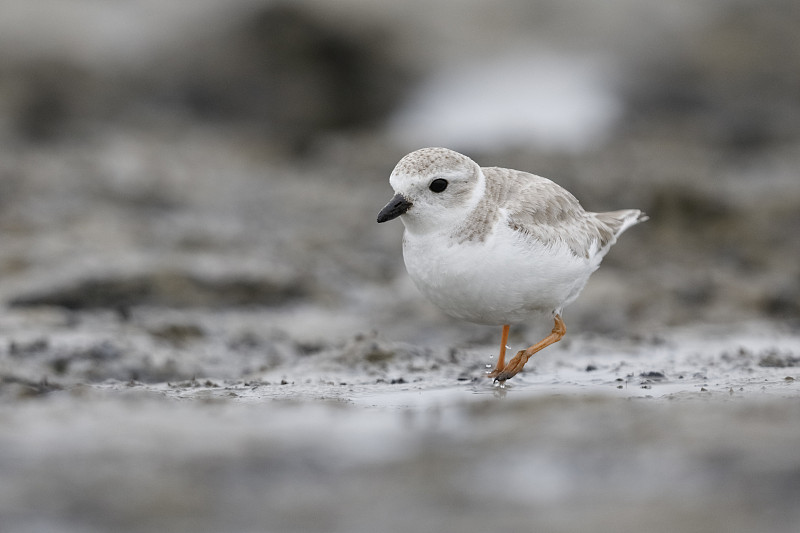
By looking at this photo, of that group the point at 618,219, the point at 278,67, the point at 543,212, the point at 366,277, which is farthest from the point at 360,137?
the point at 543,212

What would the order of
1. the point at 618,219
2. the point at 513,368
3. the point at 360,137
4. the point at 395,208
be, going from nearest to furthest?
the point at 395,208 → the point at 513,368 → the point at 618,219 → the point at 360,137

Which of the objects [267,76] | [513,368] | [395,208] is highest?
[267,76]

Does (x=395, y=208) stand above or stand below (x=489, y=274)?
above

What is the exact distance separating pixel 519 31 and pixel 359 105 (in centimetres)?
335

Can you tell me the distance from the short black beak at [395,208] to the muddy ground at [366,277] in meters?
0.94

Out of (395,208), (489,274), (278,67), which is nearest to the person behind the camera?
(489,274)

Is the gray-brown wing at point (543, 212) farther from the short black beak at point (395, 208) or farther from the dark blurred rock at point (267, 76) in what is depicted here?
the dark blurred rock at point (267, 76)

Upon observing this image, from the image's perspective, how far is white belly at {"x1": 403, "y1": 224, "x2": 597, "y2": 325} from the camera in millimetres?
5121

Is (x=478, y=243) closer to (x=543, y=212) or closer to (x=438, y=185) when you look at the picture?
(x=438, y=185)

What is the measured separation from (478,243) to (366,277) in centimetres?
461

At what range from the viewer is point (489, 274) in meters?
5.11

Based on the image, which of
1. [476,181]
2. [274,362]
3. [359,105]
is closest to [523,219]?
[476,181]

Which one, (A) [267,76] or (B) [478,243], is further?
(A) [267,76]

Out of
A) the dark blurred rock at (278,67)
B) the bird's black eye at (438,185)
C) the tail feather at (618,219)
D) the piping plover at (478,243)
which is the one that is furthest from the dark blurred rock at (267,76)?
the bird's black eye at (438,185)
